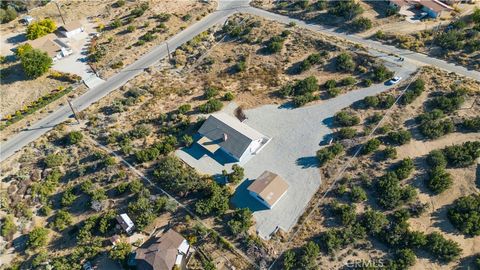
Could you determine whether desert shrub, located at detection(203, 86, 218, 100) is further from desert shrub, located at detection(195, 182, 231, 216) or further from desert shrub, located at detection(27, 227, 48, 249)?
desert shrub, located at detection(27, 227, 48, 249)

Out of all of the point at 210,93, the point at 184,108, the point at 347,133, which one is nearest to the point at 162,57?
the point at 210,93

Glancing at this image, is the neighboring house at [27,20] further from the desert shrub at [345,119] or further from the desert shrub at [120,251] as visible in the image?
the desert shrub at [345,119]

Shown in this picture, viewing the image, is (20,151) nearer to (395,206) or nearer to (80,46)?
(80,46)

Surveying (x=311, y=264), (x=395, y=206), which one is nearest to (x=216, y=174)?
(x=311, y=264)

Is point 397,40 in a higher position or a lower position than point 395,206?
higher

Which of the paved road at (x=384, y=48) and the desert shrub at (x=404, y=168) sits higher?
the paved road at (x=384, y=48)

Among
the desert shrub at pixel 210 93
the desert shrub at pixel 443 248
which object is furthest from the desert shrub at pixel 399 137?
the desert shrub at pixel 210 93
